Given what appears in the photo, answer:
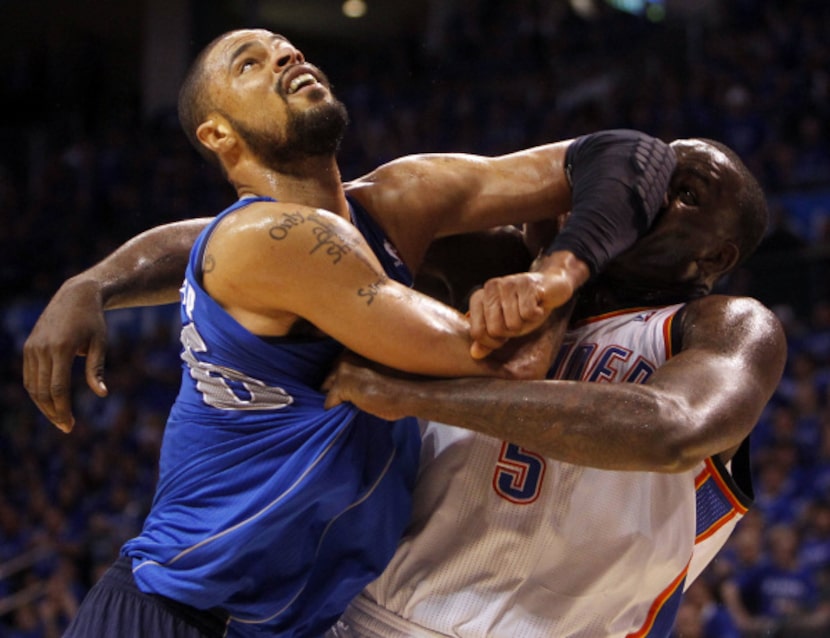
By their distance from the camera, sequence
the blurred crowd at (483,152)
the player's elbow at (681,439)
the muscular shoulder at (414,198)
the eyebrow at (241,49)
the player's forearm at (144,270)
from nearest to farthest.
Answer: the player's elbow at (681,439), the eyebrow at (241,49), the muscular shoulder at (414,198), the player's forearm at (144,270), the blurred crowd at (483,152)

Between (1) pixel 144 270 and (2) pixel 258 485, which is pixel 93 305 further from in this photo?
(2) pixel 258 485

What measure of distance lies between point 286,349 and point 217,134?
22.8 inches

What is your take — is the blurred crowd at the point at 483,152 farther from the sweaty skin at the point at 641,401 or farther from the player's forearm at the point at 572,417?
the player's forearm at the point at 572,417

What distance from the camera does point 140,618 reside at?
254cm

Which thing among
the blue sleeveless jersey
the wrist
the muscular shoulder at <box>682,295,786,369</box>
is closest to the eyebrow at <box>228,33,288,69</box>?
the blue sleeveless jersey

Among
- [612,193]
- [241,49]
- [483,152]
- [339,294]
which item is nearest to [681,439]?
[612,193]

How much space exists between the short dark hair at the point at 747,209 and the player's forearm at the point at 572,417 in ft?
2.45

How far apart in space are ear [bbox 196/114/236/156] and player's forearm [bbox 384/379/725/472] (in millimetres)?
721

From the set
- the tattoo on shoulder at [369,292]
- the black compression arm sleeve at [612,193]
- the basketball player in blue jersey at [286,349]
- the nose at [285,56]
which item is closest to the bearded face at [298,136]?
the basketball player in blue jersey at [286,349]

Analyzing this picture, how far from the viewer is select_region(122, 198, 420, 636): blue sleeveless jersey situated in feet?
8.05

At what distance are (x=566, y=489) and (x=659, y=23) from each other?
11.8 metres

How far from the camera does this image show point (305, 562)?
8.30 ft

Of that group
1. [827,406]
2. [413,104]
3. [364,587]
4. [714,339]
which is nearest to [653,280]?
[714,339]

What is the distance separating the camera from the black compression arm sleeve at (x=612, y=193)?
2471mm
